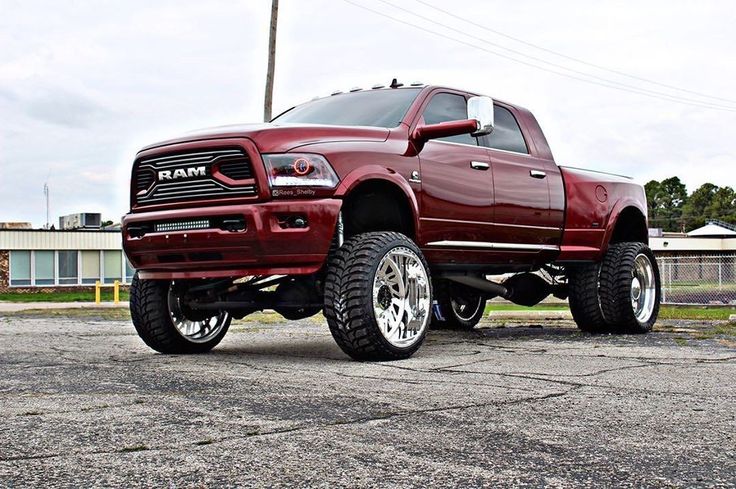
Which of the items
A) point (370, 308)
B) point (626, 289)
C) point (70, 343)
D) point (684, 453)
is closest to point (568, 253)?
point (626, 289)

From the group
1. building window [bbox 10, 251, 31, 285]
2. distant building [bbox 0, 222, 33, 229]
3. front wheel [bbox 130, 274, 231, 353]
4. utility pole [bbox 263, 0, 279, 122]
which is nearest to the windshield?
front wheel [bbox 130, 274, 231, 353]

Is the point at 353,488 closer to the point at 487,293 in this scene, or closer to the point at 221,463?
the point at 221,463

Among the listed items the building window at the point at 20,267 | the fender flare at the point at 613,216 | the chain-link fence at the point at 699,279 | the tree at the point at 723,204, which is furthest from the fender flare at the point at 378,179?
the tree at the point at 723,204

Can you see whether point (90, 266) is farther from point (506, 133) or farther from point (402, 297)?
point (402, 297)

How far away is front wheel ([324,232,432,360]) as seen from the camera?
6.45m

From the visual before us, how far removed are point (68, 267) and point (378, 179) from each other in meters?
39.7

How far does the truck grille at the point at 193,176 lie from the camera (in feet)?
21.2

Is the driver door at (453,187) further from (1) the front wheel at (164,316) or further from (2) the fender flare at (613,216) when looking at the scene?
(2) the fender flare at (613,216)

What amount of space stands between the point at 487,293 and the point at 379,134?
258cm

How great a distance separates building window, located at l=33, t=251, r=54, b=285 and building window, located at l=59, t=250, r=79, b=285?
0.41 m

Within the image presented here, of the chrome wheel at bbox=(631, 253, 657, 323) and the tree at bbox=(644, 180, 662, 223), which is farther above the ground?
the tree at bbox=(644, 180, 662, 223)

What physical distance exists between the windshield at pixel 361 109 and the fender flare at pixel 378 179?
0.65 m

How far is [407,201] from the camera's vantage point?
7.15 m

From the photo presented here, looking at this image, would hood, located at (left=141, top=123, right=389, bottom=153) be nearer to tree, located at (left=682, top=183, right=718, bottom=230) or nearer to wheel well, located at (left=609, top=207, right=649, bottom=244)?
wheel well, located at (left=609, top=207, right=649, bottom=244)
